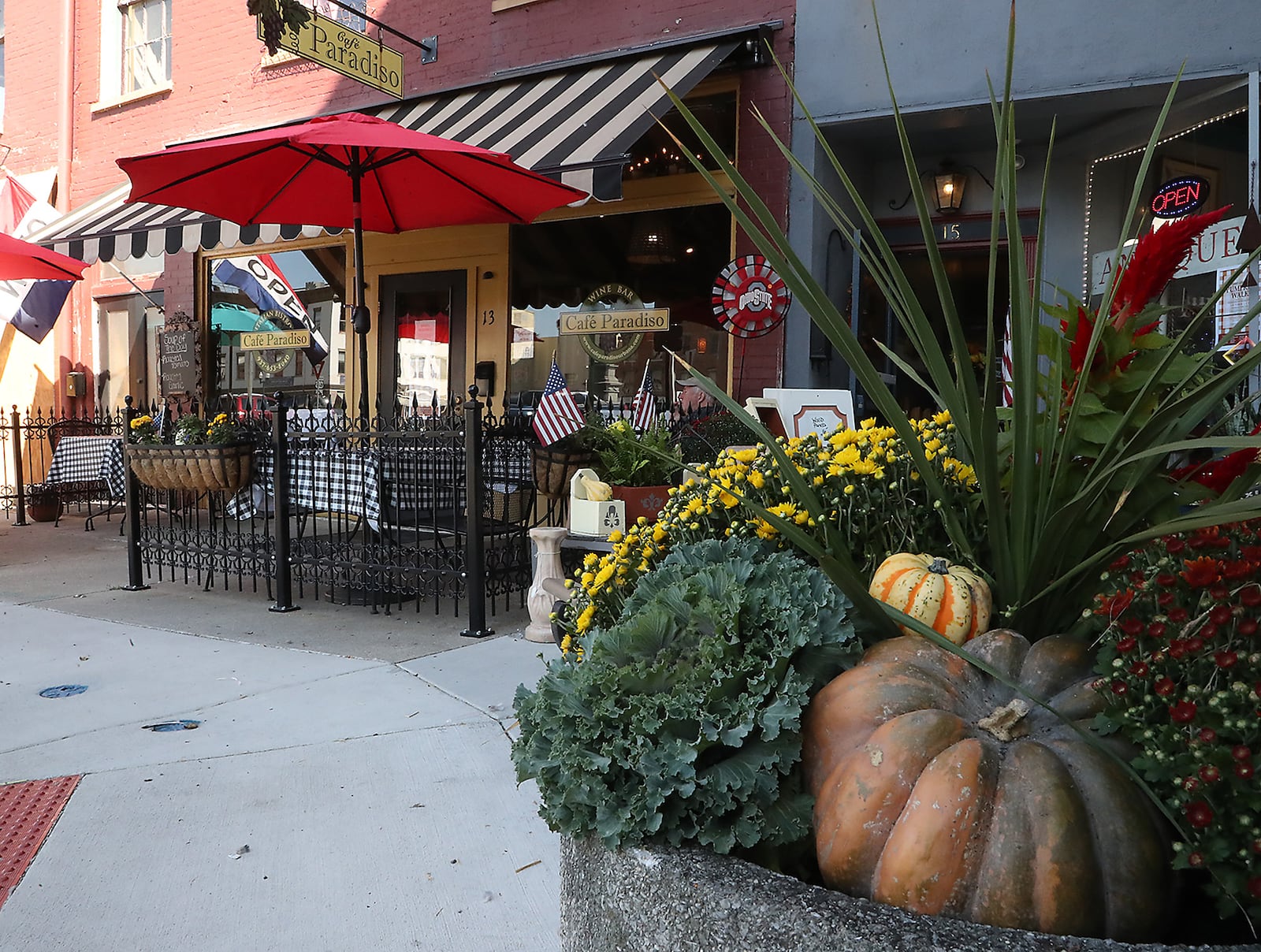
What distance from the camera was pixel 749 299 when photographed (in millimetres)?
7617

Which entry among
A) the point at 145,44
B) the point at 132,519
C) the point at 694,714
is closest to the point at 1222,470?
the point at 694,714

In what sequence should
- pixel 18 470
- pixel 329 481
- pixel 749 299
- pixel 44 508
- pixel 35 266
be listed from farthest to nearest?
1. pixel 44 508
2. pixel 18 470
3. pixel 35 266
4. pixel 749 299
5. pixel 329 481

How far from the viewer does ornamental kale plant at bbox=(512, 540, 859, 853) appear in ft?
5.02

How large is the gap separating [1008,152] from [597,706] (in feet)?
3.94

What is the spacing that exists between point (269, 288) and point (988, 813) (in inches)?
441

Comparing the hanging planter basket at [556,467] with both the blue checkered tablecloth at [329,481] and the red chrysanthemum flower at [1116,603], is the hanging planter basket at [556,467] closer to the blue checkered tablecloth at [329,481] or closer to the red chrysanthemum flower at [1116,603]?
the blue checkered tablecloth at [329,481]

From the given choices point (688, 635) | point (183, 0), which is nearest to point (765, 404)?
point (688, 635)

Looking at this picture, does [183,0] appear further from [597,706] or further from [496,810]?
[597,706]

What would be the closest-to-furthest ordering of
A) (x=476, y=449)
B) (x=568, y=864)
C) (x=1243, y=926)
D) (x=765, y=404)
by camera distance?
(x=1243, y=926), (x=568, y=864), (x=476, y=449), (x=765, y=404)

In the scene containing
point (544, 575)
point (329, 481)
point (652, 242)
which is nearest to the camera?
point (544, 575)

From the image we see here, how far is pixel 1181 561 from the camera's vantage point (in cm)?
149

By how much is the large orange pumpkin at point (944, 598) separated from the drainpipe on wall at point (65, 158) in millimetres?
13678

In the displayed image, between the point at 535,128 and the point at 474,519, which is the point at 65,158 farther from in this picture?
the point at 474,519

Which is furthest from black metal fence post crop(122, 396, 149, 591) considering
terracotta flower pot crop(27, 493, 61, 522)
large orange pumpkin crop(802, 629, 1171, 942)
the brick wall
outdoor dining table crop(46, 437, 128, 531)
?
large orange pumpkin crop(802, 629, 1171, 942)
